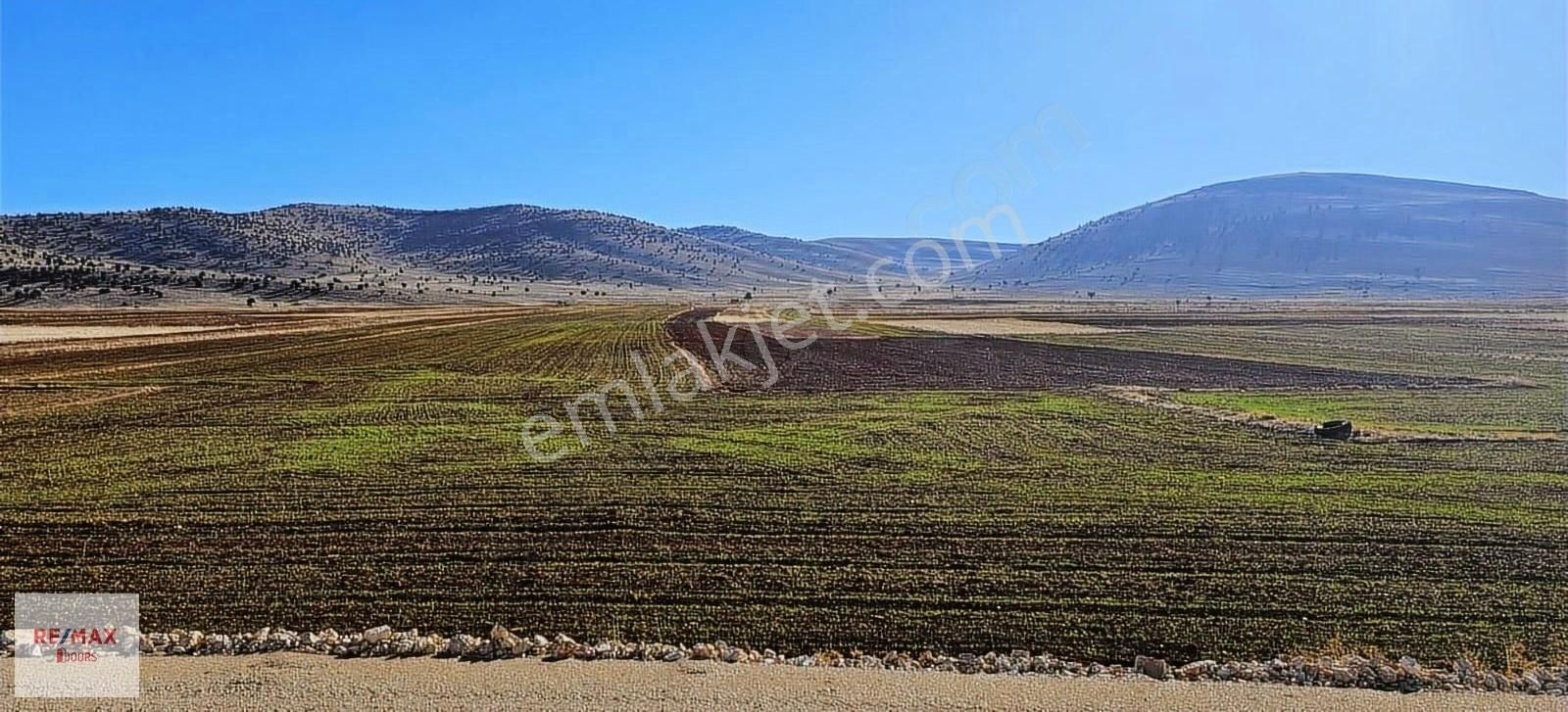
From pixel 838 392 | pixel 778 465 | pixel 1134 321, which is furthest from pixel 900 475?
pixel 1134 321

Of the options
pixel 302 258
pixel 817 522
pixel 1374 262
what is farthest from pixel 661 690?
pixel 1374 262

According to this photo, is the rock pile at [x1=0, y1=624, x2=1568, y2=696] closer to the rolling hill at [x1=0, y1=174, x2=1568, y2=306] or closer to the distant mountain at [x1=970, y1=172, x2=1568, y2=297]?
the rolling hill at [x1=0, y1=174, x2=1568, y2=306]

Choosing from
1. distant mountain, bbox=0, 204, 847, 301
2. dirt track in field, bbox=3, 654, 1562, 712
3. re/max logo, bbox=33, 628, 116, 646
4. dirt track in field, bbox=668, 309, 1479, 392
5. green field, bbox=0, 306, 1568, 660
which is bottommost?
re/max logo, bbox=33, 628, 116, 646

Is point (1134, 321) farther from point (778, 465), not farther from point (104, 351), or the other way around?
point (104, 351)

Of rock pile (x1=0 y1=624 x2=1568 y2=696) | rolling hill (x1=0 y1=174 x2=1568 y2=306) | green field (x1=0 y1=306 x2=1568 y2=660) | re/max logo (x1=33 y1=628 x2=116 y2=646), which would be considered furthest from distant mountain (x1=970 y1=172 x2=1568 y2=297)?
re/max logo (x1=33 y1=628 x2=116 y2=646)

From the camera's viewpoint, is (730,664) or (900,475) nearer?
(730,664)

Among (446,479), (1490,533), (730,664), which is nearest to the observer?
(730,664)

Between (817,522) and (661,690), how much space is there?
4654 millimetres

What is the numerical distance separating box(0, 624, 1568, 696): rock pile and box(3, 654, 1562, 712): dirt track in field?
7.0 inches

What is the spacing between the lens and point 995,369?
2873cm

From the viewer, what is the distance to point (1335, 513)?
11539 millimetres

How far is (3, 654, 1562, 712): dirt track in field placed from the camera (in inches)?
255

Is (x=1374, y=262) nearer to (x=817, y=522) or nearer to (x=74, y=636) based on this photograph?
(x=817, y=522)

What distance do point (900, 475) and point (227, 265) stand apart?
463 ft
